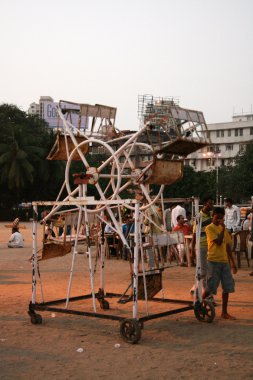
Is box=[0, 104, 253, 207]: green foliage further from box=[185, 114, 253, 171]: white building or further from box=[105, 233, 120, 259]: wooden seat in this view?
box=[105, 233, 120, 259]: wooden seat

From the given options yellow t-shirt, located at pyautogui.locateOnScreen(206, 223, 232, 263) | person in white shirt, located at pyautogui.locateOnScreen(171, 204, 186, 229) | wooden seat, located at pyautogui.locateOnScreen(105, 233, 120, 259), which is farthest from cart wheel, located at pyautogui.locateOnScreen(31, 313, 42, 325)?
wooden seat, located at pyautogui.locateOnScreen(105, 233, 120, 259)

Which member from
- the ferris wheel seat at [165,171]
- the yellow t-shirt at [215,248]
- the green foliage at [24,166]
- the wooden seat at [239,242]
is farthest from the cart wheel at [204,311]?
the green foliage at [24,166]

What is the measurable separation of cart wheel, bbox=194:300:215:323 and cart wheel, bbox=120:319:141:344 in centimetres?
165

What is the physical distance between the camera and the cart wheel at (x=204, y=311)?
9156 mm

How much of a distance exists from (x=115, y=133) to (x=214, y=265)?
2.70m

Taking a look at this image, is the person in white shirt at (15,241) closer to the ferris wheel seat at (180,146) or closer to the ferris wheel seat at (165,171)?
the ferris wheel seat at (165,171)

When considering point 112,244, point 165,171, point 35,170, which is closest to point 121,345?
point 165,171

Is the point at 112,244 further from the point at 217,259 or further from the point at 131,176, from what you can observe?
the point at 131,176

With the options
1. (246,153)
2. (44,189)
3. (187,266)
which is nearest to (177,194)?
(246,153)

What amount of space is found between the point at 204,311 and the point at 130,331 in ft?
5.83

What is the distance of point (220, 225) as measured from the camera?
9750mm

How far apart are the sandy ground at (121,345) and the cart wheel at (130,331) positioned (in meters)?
0.09

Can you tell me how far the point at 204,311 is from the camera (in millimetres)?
9203

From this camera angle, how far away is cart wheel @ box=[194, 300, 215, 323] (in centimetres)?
916
